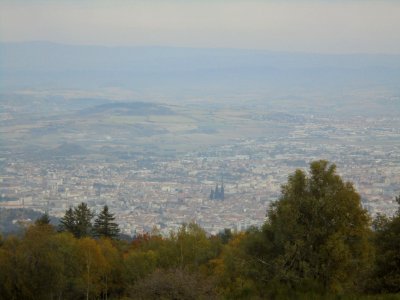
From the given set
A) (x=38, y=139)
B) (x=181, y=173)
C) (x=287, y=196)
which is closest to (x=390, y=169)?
(x=181, y=173)

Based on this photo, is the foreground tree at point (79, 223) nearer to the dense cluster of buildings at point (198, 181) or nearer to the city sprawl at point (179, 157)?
the city sprawl at point (179, 157)

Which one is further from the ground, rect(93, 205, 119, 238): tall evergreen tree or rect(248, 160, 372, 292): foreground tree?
rect(248, 160, 372, 292): foreground tree

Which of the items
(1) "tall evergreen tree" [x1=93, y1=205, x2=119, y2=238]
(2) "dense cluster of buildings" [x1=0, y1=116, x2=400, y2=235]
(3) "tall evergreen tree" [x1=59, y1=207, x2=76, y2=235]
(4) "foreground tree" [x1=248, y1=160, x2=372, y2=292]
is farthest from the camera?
(2) "dense cluster of buildings" [x1=0, y1=116, x2=400, y2=235]

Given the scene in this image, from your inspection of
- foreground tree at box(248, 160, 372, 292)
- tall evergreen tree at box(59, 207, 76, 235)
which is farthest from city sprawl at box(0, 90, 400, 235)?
foreground tree at box(248, 160, 372, 292)

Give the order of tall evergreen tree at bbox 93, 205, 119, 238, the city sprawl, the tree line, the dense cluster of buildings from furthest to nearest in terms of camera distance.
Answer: the city sprawl, the dense cluster of buildings, tall evergreen tree at bbox 93, 205, 119, 238, the tree line

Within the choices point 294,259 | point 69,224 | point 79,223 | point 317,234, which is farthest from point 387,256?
point 69,224

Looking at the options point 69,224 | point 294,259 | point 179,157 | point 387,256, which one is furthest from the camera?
point 179,157

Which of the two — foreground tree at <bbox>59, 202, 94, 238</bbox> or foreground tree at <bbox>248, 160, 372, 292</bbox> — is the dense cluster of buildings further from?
foreground tree at <bbox>248, 160, 372, 292</bbox>

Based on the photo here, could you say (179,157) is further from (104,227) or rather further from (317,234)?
(317,234)

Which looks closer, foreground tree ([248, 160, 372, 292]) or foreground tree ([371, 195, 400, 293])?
foreground tree ([371, 195, 400, 293])
